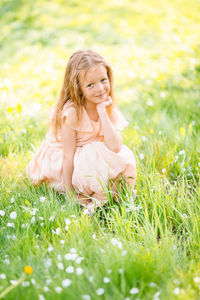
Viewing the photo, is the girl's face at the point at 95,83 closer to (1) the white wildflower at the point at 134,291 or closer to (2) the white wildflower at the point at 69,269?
(2) the white wildflower at the point at 69,269

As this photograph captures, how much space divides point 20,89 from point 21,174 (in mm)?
2359

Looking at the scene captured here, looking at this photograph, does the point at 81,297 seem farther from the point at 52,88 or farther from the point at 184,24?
the point at 184,24

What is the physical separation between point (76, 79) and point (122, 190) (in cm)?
91

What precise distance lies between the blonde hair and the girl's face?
0.12 ft

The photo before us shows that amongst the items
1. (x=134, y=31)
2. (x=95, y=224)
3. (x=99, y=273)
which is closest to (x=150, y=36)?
(x=134, y=31)

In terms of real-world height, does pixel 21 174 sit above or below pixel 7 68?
below

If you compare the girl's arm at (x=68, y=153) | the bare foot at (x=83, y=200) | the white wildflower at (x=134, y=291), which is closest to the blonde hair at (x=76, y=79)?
the girl's arm at (x=68, y=153)

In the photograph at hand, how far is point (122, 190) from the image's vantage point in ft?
7.93

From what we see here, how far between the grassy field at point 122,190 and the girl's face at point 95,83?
709 millimetres

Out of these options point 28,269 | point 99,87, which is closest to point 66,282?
point 28,269

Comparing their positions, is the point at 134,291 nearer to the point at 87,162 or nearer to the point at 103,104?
the point at 87,162

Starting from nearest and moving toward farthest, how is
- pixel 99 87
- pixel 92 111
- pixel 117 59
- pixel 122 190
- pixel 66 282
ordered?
pixel 66 282, pixel 99 87, pixel 122 190, pixel 92 111, pixel 117 59

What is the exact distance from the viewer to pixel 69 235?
2010 mm

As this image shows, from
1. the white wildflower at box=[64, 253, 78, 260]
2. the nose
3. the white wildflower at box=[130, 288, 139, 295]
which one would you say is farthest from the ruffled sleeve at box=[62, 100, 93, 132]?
the white wildflower at box=[130, 288, 139, 295]
